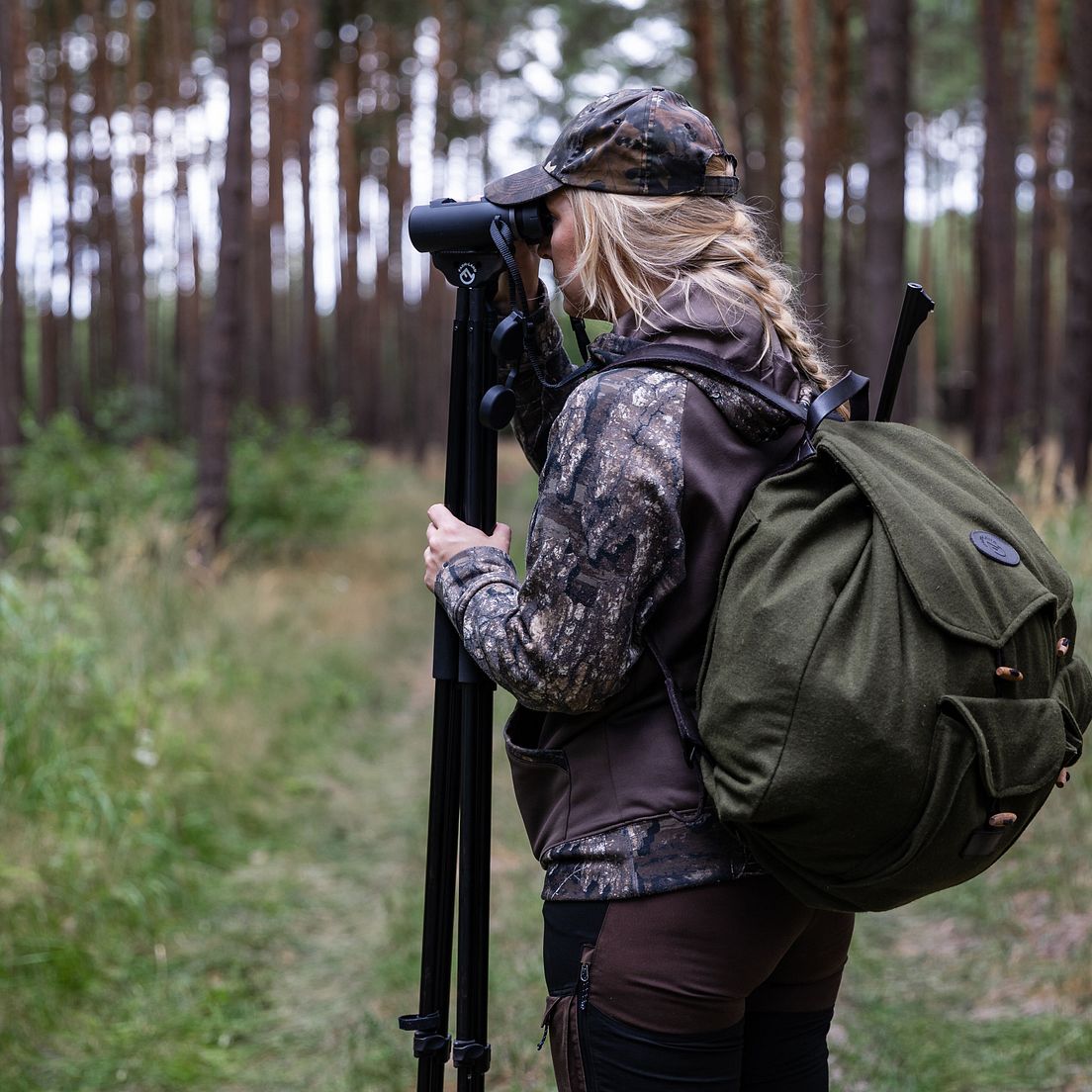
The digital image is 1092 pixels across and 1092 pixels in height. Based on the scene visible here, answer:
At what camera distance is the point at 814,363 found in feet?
6.20

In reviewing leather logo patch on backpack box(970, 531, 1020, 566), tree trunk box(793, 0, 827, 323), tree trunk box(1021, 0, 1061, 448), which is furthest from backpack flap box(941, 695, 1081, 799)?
tree trunk box(793, 0, 827, 323)

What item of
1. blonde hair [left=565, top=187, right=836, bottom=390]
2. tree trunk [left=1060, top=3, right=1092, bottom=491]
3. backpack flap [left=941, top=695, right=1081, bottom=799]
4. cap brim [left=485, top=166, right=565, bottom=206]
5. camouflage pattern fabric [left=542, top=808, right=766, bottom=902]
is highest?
tree trunk [left=1060, top=3, right=1092, bottom=491]

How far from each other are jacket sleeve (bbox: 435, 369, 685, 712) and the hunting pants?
12.5 inches

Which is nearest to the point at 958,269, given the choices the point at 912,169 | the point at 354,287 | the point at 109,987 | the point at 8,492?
the point at 912,169

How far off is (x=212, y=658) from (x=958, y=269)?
1660 inches

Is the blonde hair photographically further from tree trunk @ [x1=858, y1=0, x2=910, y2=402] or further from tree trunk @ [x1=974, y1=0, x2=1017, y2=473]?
tree trunk @ [x1=974, y1=0, x2=1017, y2=473]

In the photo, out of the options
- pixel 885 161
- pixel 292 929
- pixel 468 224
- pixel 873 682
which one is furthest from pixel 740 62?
pixel 873 682

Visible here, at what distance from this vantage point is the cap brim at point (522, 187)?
1857mm

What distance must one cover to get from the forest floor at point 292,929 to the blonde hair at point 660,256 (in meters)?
2.68

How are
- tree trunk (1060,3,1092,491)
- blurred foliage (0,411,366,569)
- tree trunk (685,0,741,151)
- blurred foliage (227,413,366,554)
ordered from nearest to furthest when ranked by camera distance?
1. tree trunk (1060,3,1092,491)
2. blurred foliage (0,411,366,569)
3. blurred foliage (227,413,366,554)
4. tree trunk (685,0,741,151)

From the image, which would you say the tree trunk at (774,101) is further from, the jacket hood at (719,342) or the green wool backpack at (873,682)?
the green wool backpack at (873,682)

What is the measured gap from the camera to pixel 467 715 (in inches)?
82.0

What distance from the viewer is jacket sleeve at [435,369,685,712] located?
1.65 metres

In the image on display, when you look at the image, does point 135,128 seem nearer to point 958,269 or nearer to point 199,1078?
point 199,1078
